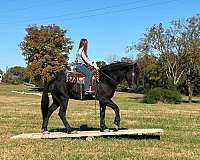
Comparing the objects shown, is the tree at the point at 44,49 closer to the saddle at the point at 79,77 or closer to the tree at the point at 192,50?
the tree at the point at 192,50

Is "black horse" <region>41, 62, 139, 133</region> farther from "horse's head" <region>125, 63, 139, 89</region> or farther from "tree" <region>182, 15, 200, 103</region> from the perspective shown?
"tree" <region>182, 15, 200, 103</region>

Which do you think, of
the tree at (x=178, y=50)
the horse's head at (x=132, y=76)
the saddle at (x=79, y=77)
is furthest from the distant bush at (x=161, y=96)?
the saddle at (x=79, y=77)

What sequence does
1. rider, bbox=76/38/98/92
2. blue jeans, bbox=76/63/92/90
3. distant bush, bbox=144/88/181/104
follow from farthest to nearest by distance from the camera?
distant bush, bbox=144/88/181/104 → blue jeans, bbox=76/63/92/90 → rider, bbox=76/38/98/92

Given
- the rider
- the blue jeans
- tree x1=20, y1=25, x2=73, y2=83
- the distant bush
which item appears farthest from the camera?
tree x1=20, y1=25, x2=73, y2=83

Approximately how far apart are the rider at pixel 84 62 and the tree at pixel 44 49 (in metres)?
69.6

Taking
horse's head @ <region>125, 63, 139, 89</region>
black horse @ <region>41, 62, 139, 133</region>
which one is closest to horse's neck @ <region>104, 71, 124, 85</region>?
black horse @ <region>41, 62, 139, 133</region>

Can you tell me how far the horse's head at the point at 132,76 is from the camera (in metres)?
13.4

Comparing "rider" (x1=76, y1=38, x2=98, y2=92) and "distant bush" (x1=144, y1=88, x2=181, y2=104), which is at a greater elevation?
"rider" (x1=76, y1=38, x2=98, y2=92)

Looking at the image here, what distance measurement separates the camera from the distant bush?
5084 centimetres

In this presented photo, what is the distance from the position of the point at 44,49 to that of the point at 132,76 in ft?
252

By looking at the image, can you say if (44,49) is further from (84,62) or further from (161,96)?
(84,62)

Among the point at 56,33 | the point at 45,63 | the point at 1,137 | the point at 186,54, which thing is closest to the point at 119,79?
the point at 1,137

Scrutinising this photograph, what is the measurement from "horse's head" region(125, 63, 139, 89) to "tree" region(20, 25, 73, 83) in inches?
2752

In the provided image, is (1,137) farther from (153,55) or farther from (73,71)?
(153,55)
